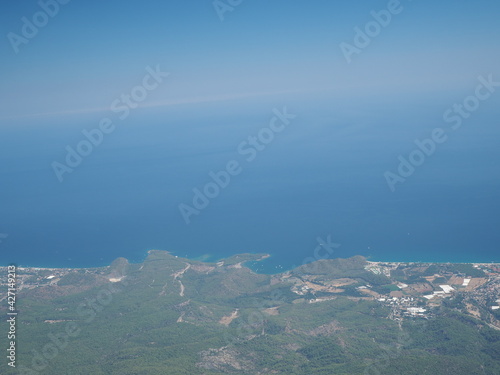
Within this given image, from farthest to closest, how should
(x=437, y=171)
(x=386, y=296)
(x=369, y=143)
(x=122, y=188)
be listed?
1. (x=369, y=143)
2. (x=122, y=188)
3. (x=437, y=171)
4. (x=386, y=296)

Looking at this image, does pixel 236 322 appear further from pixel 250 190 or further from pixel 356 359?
pixel 250 190

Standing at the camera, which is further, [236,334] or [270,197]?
[270,197]

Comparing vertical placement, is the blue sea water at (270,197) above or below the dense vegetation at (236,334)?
above

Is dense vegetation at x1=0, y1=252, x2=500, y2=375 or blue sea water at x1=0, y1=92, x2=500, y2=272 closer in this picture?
dense vegetation at x1=0, y1=252, x2=500, y2=375

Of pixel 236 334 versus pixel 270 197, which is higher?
pixel 270 197

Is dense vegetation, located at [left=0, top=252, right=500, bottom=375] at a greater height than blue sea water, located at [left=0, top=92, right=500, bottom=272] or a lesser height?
lesser

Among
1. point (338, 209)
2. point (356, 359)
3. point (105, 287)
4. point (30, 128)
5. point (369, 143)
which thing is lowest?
point (356, 359)

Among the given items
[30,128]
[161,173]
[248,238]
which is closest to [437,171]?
[248,238]

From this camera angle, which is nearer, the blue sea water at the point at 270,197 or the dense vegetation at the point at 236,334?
the dense vegetation at the point at 236,334
